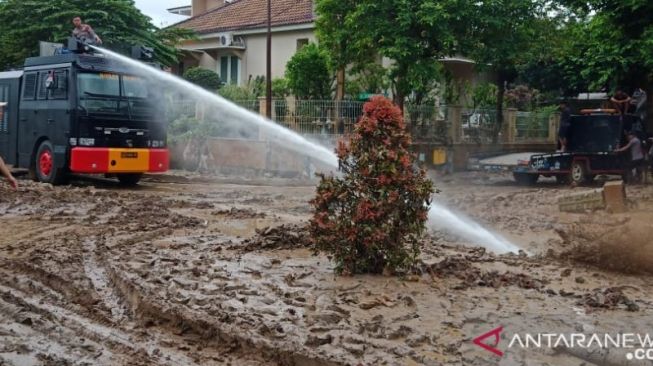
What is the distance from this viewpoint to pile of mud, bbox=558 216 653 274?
7801 millimetres

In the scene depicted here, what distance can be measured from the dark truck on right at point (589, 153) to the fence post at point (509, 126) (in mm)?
7330

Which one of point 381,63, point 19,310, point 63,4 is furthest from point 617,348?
point 63,4

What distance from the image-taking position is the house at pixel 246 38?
31.4 metres

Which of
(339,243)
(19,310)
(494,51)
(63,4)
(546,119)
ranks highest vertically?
(63,4)

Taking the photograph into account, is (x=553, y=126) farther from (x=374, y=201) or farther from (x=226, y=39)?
(x=374, y=201)

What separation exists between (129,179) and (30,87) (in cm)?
328

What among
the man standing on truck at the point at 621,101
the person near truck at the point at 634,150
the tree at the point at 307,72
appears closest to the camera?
the person near truck at the point at 634,150

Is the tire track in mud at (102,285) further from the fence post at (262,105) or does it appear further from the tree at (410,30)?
the fence post at (262,105)

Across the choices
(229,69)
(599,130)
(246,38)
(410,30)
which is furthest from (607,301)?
(229,69)

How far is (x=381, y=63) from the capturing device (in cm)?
2741

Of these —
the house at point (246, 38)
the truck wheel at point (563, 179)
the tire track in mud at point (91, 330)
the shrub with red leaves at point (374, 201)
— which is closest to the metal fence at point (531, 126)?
the truck wheel at point (563, 179)

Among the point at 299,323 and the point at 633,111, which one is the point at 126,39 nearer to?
the point at 633,111

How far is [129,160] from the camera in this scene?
55.7 ft

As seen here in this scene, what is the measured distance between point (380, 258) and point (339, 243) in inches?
17.3
